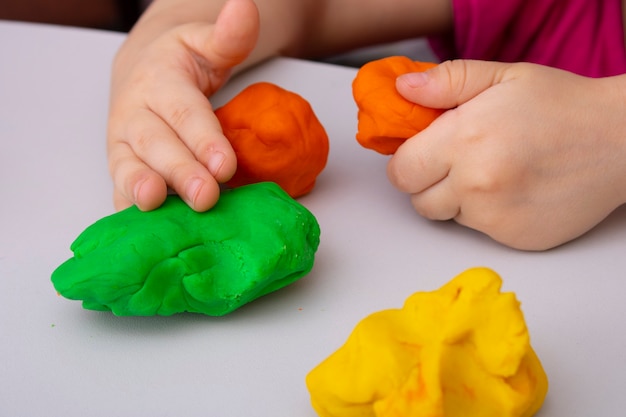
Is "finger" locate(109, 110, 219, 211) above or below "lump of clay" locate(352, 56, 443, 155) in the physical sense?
below

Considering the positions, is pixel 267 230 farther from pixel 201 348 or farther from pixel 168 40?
pixel 168 40

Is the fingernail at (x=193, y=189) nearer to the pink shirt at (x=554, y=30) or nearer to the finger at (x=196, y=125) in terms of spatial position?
the finger at (x=196, y=125)

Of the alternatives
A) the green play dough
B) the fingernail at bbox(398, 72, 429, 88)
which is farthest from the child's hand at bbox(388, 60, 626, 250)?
the green play dough

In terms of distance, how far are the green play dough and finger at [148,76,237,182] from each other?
6cm

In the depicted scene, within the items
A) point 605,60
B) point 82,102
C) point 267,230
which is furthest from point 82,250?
point 605,60

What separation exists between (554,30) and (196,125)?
2.13 ft

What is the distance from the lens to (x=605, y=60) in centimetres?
114

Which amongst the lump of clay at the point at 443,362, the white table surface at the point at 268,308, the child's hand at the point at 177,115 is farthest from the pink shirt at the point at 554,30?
the lump of clay at the point at 443,362

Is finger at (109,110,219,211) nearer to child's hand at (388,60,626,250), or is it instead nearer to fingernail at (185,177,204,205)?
fingernail at (185,177,204,205)

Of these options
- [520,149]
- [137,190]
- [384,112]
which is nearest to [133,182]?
[137,190]

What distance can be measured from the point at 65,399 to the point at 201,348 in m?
0.11

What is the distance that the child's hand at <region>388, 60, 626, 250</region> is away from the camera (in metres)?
0.72

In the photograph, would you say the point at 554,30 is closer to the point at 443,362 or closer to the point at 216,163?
the point at 216,163

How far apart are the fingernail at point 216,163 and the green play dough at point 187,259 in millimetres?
53
